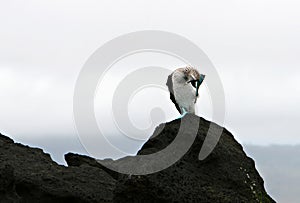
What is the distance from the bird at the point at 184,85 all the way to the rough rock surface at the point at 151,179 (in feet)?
3.95

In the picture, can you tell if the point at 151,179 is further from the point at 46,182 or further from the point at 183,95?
the point at 183,95

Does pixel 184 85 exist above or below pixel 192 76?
below

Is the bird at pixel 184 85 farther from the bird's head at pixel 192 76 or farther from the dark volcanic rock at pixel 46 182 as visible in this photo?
the dark volcanic rock at pixel 46 182

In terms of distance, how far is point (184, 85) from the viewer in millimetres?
15211

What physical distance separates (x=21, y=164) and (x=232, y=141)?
4.70 metres

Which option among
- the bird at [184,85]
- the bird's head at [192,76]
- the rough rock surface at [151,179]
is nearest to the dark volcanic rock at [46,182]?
the rough rock surface at [151,179]

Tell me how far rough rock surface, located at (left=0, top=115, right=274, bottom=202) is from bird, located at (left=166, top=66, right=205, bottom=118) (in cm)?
120

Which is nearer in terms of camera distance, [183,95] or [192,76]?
[192,76]

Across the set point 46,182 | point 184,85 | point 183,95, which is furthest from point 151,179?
point 184,85

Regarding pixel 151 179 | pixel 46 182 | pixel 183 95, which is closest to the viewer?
pixel 151 179

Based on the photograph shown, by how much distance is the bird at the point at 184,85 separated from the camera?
49.5 feet

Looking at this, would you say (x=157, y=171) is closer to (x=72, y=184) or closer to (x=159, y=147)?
(x=159, y=147)

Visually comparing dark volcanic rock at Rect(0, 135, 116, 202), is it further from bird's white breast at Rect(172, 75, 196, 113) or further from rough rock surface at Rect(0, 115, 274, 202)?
bird's white breast at Rect(172, 75, 196, 113)

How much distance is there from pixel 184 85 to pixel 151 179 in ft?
12.1
